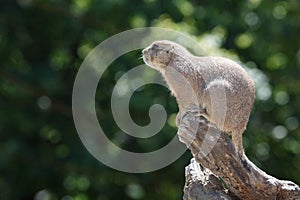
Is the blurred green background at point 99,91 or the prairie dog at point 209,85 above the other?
the prairie dog at point 209,85

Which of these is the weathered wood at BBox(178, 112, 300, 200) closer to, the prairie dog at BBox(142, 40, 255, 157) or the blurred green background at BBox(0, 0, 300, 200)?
the prairie dog at BBox(142, 40, 255, 157)

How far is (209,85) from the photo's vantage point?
71.7 inches

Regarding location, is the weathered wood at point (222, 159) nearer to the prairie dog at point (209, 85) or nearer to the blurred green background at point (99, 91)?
the prairie dog at point (209, 85)

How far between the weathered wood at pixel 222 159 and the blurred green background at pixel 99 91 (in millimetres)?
2274

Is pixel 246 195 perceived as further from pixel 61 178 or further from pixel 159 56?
pixel 61 178

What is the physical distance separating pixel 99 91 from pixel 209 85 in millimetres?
2727

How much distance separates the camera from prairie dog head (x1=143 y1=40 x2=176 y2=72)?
6.12 ft

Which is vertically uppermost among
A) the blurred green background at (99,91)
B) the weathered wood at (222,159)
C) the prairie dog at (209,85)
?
the prairie dog at (209,85)

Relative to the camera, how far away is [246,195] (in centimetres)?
190

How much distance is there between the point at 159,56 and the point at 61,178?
2.94 m

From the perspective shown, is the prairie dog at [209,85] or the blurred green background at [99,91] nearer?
the prairie dog at [209,85]

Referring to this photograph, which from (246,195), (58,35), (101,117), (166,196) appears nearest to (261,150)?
(166,196)

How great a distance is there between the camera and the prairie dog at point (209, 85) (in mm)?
1827

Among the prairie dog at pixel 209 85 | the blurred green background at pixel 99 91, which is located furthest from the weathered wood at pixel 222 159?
the blurred green background at pixel 99 91
